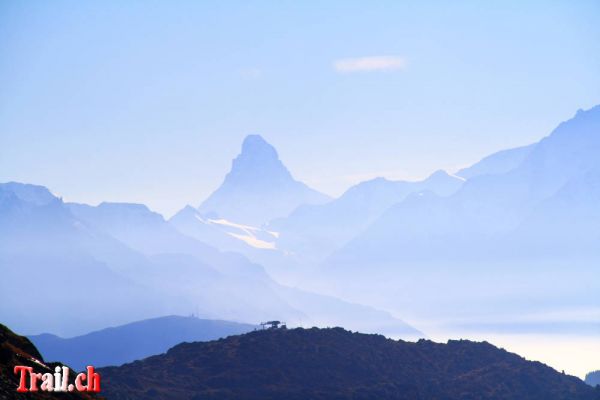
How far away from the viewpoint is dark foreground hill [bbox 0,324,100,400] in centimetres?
15200

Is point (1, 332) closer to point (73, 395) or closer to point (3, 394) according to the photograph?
point (73, 395)

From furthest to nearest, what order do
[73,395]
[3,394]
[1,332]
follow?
[1,332] → [73,395] → [3,394]

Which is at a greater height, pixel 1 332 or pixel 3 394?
pixel 1 332

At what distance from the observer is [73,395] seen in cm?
17575

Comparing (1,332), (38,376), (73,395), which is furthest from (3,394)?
(1,332)

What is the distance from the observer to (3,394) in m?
147

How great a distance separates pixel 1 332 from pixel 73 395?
2273cm

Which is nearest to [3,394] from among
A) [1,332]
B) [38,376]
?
[38,376]

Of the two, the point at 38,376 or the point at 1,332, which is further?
the point at 1,332

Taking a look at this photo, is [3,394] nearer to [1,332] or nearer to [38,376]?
[38,376]

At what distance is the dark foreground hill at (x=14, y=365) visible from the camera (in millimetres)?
152000

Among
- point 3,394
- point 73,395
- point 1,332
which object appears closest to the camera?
point 3,394

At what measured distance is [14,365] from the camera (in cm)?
17300

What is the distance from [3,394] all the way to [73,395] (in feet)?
95.7
